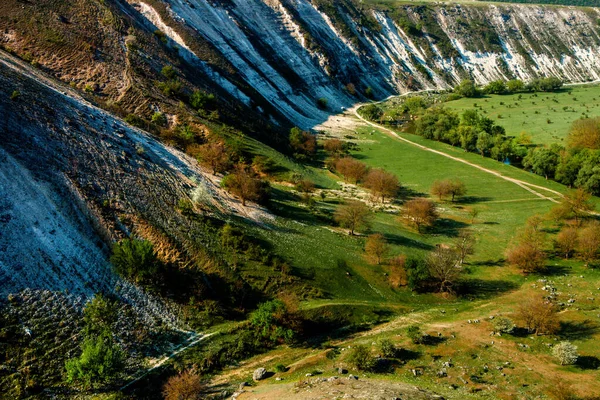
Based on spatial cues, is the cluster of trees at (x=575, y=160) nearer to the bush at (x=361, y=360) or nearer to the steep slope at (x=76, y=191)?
the steep slope at (x=76, y=191)

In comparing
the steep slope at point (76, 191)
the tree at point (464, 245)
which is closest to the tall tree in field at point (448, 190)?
the tree at point (464, 245)

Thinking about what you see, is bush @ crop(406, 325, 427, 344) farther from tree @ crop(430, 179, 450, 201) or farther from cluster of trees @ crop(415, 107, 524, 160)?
cluster of trees @ crop(415, 107, 524, 160)

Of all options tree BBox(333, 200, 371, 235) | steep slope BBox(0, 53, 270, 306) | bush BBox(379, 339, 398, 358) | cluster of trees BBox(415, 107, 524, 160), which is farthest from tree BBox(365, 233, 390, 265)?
cluster of trees BBox(415, 107, 524, 160)

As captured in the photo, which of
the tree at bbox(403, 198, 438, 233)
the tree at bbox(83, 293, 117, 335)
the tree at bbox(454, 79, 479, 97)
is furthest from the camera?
the tree at bbox(454, 79, 479, 97)

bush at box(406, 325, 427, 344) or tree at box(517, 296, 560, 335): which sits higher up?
tree at box(517, 296, 560, 335)

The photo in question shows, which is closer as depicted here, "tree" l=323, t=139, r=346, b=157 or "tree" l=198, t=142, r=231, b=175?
"tree" l=198, t=142, r=231, b=175

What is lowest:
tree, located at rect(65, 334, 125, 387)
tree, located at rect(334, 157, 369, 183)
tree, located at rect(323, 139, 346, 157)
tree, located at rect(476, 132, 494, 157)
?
tree, located at rect(65, 334, 125, 387)

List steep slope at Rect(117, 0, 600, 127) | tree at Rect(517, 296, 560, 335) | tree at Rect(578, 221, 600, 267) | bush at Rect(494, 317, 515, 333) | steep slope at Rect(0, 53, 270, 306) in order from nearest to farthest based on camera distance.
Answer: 1. steep slope at Rect(0, 53, 270, 306)
2. tree at Rect(517, 296, 560, 335)
3. bush at Rect(494, 317, 515, 333)
4. tree at Rect(578, 221, 600, 267)
5. steep slope at Rect(117, 0, 600, 127)

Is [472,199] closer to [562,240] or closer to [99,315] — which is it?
[562,240]
